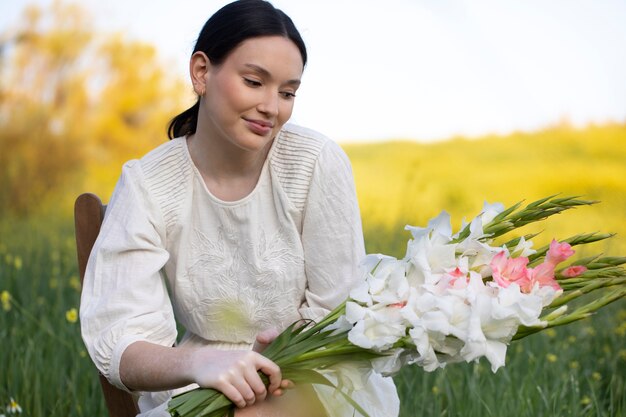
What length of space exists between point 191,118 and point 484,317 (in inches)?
41.7

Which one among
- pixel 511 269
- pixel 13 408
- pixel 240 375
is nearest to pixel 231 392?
pixel 240 375

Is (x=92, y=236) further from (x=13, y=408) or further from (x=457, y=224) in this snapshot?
(x=457, y=224)

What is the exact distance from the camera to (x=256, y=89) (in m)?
1.82

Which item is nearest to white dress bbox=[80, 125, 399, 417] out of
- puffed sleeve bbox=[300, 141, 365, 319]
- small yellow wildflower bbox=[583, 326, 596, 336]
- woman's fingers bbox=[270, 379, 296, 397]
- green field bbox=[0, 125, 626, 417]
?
puffed sleeve bbox=[300, 141, 365, 319]

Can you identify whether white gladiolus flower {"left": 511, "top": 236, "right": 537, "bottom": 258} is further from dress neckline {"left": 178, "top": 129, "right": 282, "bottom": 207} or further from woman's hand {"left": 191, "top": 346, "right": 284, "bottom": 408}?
dress neckline {"left": 178, "top": 129, "right": 282, "bottom": 207}

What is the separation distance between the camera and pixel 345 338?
4.94ft

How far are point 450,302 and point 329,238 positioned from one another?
2.16 ft

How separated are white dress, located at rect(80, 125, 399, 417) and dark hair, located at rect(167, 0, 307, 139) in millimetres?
265

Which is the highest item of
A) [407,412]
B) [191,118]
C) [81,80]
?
[81,80]

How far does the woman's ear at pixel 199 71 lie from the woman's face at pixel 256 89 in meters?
0.07

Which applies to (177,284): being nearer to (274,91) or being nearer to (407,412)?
(274,91)

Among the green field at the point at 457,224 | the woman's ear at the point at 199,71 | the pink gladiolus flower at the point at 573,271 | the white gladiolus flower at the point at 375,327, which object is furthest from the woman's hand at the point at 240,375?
the green field at the point at 457,224

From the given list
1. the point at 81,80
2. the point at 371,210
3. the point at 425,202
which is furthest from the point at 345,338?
the point at 81,80

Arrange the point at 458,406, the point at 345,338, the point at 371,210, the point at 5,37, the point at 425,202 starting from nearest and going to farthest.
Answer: the point at 345,338 → the point at 458,406 → the point at 371,210 → the point at 425,202 → the point at 5,37
